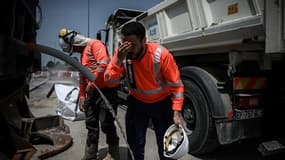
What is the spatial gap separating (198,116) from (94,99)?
139 centimetres

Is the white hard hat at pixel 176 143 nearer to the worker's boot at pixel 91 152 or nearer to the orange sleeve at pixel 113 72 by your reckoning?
the orange sleeve at pixel 113 72

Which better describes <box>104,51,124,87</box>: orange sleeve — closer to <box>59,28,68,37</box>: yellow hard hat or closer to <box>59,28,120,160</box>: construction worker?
<box>59,28,120,160</box>: construction worker

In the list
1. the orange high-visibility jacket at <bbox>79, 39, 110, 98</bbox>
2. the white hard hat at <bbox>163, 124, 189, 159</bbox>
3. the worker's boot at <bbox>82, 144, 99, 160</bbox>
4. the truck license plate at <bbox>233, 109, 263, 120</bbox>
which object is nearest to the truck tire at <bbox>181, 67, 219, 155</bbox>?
the truck license plate at <bbox>233, 109, 263, 120</bbox>

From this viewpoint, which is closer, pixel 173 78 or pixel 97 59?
pixel 173 78

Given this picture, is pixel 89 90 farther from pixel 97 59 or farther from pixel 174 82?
pixel 174 82

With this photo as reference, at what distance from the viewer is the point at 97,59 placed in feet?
9.52

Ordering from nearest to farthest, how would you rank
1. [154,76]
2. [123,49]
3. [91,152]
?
[123,49], [154,76], [91,152]

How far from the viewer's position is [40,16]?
3.59 meters

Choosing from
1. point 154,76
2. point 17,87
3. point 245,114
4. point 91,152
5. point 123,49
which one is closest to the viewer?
point 123,49

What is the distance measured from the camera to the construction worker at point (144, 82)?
80.0 inches

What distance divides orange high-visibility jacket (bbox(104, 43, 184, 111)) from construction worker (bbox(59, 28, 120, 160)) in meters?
0.73

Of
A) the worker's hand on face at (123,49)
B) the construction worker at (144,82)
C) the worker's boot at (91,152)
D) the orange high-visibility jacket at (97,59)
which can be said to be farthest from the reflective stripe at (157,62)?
the worker's boot at (91,152)

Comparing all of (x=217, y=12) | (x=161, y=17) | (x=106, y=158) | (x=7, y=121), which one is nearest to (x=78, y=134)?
(x=106, y=158)

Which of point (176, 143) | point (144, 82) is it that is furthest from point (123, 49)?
point (176, 143)
